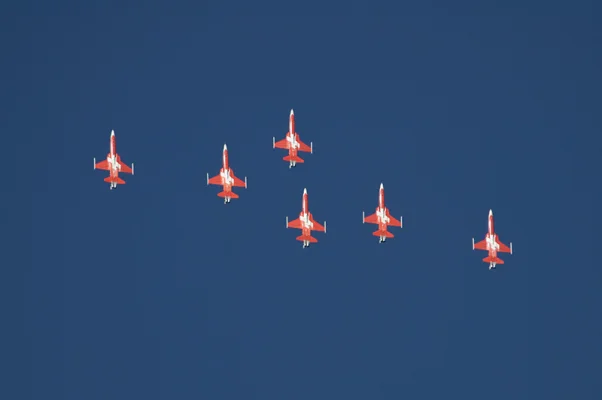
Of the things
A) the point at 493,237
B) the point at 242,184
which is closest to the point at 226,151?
the point at 242,184

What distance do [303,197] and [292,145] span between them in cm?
419

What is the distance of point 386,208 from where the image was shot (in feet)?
636

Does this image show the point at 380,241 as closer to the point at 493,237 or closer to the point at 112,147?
the point at 493,237

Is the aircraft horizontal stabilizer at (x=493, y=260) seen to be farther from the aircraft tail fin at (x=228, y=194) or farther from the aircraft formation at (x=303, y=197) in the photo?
the aircraft tail fin at (x=228, y=194)

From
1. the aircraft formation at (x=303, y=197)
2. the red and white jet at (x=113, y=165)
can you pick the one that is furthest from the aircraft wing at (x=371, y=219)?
the red and white jet at (x=113, y=165)

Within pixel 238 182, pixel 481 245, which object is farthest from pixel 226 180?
pixel 481 245

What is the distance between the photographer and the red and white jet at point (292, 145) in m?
192

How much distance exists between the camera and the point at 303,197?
192000 mm

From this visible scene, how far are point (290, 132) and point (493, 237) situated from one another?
1736 cm

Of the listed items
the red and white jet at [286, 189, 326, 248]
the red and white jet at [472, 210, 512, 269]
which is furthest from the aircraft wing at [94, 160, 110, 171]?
the red and white jet at [472, 210, 512, 269]

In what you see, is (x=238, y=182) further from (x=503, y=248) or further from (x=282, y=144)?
(x=503, y=248)

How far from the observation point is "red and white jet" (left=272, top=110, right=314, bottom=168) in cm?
19250

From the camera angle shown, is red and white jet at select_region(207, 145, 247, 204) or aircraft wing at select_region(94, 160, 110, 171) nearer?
aircraft wing at select_region(94, 160, 110, 171)

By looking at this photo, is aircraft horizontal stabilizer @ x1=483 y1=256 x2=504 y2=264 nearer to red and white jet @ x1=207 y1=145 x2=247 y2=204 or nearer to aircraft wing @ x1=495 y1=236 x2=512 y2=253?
aircraft wing @ x1=495 y1=236 x2=512 y2=253
